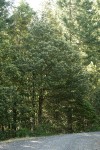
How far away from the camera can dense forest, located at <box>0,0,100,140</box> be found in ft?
115

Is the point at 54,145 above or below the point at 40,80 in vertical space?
below

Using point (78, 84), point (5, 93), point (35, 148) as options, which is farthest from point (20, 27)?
point (35, 148)

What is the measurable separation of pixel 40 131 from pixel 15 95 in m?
4.05

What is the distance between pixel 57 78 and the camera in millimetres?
37719

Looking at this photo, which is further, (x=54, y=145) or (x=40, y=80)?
(x=40, y=80)

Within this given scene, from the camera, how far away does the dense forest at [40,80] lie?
115 feet

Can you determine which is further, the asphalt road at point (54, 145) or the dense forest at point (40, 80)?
the dense forest at point (40, 80)

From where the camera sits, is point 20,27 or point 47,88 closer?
point 47,88

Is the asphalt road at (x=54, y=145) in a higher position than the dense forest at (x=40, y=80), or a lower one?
lower

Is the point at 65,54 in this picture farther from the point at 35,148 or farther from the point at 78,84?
the point at 35,148

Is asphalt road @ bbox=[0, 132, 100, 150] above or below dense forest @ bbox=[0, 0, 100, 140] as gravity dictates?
below

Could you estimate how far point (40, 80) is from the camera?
3738 centimetres

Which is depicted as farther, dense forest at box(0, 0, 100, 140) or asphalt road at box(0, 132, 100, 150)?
dense forest at box(0, 0, 100, 140)

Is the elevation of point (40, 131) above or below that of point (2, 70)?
below
